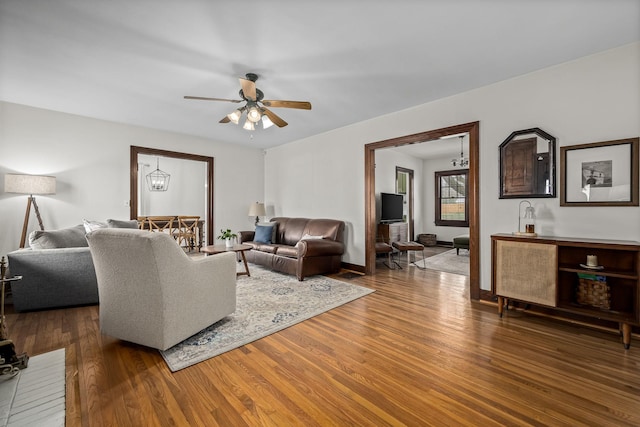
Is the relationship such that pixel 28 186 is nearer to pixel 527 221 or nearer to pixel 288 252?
pixel 288 252

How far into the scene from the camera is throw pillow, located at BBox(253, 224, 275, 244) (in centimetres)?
525

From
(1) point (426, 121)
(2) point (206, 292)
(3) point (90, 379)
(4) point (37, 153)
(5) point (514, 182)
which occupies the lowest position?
(3) point (90, 379)

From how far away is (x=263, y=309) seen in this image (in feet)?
9.76

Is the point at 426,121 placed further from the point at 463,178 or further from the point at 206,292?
the point at 463,178

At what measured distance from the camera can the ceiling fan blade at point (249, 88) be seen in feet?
8.43

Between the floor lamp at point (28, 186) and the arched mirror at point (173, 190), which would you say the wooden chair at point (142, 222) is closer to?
the arched mirror at point (173, 190)

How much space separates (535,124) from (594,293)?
5.90ft

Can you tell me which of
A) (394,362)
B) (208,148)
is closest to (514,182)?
(394,362)

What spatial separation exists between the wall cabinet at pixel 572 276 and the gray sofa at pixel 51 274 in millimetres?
4680

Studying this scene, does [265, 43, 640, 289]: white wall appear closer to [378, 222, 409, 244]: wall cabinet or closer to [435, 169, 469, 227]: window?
[378, 222, 409, 244]: wall cabinet

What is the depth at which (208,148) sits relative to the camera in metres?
5.70

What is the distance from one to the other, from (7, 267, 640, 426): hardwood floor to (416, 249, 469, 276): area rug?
2148 millimetres

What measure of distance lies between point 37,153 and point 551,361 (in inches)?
258

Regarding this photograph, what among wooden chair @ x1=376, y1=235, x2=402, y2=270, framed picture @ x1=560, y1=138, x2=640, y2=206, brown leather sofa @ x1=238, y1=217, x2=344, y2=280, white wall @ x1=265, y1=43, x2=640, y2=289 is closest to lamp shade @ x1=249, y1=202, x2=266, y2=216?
brown leather sofa @ x1=238, y1=217, x2=344, y2=280
